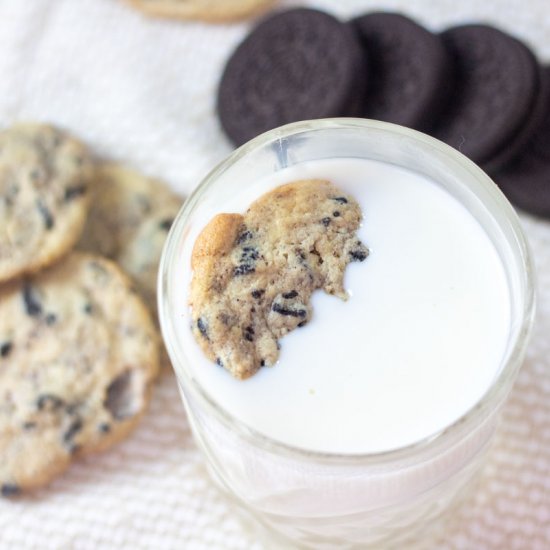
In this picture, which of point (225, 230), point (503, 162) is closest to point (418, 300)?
point (225, 230)

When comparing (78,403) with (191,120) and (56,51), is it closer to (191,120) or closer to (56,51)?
(191,120)

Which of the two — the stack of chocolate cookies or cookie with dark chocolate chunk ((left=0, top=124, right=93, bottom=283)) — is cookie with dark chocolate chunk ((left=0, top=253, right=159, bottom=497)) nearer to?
cookie with dark chocolate chunk ((left=0, top=124, right=93, bottom=283))

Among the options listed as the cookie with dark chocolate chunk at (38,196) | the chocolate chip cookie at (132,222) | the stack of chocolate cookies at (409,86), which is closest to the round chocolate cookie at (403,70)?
the stack of chocolate cookies at (409,86)

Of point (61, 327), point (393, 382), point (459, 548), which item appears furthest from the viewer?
point (61, 327)

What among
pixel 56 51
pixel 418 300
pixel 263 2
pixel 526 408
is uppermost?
pixel 418 300

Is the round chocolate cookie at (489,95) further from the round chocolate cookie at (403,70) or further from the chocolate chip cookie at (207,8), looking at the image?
the chocolate chip cookie at (207,8)
